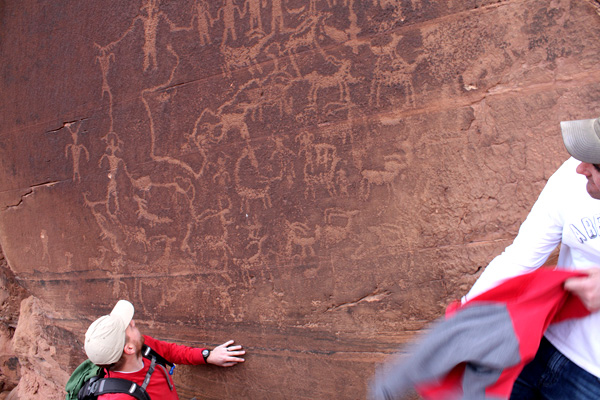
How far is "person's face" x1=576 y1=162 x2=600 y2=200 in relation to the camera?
1149mm

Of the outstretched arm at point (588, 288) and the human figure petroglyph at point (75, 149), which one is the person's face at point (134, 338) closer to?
the human figure petroglyph at point (75, 149)

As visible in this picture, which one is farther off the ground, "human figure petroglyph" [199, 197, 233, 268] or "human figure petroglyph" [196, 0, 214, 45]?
"human figure petroglyph" [196, 0, 214, 45]

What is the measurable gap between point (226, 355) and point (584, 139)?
225 cm

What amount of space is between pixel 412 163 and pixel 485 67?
58 cm

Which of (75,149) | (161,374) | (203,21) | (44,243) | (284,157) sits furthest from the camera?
(44,243)

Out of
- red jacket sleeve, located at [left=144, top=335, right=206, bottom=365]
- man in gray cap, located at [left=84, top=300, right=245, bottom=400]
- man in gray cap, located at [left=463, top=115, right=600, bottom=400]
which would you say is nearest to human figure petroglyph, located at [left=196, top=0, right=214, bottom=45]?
man in gray cap, located at [left=84, top=300, right=245, bottom=400]

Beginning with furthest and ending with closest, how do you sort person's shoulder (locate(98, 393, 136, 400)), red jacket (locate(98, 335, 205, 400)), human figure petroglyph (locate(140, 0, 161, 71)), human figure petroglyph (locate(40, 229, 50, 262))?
human figure petroglyph (locate(40, 229, 50, 262)) → human figure petroglyph (locate(140, 0, 161, 71)) → red jacket (locate(98, 335, 205, 400)) → person's shoulder (locate(98, 393, 136, 400))

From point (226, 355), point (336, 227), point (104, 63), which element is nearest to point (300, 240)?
point (336, 227)

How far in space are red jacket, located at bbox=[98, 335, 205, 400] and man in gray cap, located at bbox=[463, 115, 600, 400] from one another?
1.64m

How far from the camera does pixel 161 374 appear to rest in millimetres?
2266

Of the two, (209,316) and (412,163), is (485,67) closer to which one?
(412,163)

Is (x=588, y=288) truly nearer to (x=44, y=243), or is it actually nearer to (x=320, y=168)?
(x=320, y=168)

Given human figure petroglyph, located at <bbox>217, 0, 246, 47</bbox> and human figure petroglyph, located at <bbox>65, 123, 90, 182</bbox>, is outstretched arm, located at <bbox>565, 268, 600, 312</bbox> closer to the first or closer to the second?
human figure petroglyph, located at <bbox>217, 0, 246, 47</bbox>

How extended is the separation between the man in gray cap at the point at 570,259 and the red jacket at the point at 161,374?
164 cm
